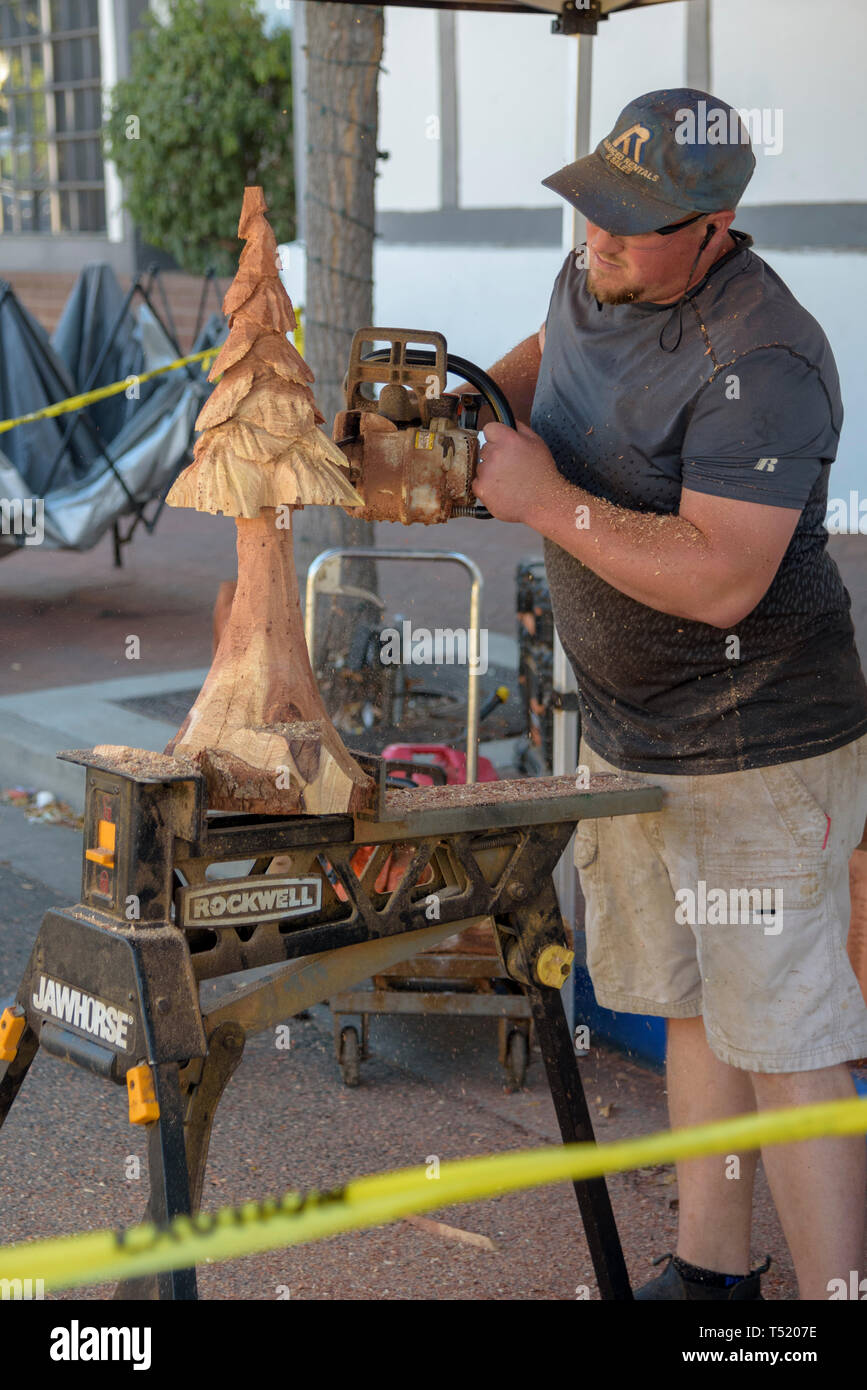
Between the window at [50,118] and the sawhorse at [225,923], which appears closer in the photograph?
the sawhorse at [225,923]

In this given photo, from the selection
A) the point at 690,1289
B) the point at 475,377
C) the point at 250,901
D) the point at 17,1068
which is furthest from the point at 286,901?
the point at 690,1289

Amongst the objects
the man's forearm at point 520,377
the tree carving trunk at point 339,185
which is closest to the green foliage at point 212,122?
the tree carving trunk at point 339,185

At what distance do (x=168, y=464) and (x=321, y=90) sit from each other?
2.69 metres

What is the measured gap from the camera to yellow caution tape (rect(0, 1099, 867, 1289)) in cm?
118

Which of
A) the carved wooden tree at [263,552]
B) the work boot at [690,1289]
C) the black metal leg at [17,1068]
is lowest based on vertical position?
the work boot at [690,1289]

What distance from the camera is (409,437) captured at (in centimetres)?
211

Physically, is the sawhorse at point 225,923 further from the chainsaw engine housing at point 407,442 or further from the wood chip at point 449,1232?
the wood chip at point 449,1232

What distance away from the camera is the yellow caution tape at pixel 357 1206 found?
118 centimetres

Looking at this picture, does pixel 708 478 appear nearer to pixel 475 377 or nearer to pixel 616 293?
pixel 616 293

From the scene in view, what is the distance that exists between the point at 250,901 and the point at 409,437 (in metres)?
0.74

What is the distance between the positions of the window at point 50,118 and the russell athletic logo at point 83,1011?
17.6 m
